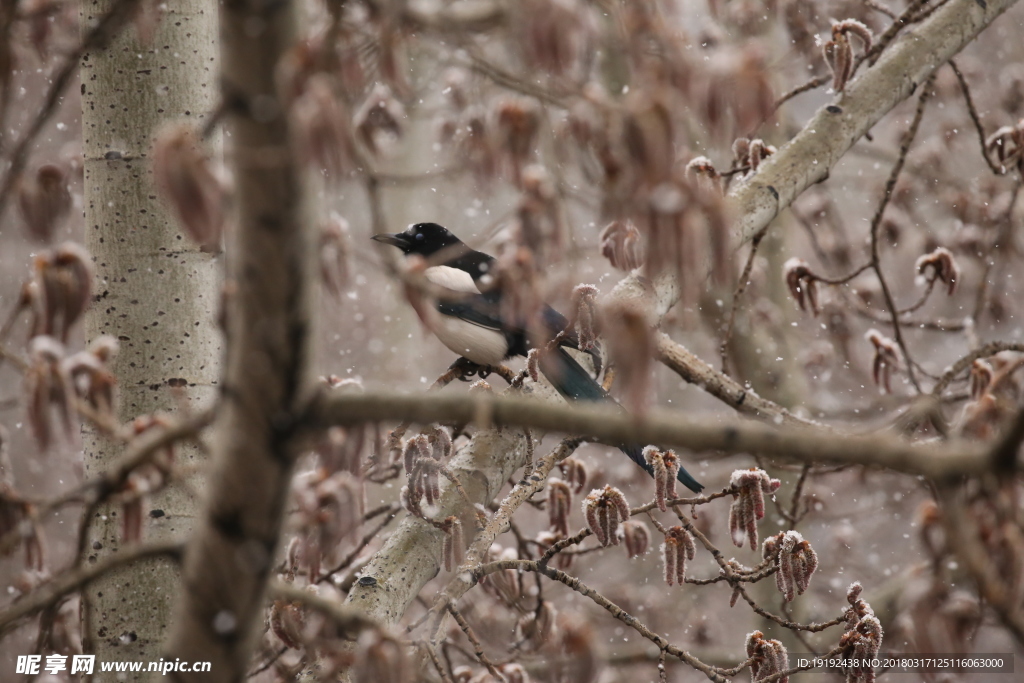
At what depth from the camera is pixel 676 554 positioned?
181cm

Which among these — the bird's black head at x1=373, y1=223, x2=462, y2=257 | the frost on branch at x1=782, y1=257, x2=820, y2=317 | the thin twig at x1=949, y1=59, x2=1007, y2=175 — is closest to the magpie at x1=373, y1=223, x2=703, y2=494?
the bird's black head at x1=373, y1=223, x2=462, y2=257

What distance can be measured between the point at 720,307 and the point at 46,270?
4.08 meters

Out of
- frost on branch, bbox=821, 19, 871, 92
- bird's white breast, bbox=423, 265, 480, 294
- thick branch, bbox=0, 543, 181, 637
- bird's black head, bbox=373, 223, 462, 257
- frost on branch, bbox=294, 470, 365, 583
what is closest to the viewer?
thick branch, bbox=0, 543, 181, 637

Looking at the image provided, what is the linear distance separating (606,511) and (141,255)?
111 centimetres

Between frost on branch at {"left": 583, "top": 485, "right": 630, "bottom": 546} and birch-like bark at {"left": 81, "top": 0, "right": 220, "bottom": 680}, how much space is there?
82 centimetres

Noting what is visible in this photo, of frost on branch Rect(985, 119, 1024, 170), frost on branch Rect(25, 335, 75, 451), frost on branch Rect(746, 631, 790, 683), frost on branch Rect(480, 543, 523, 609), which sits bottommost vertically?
frost on branch Rect(746, 631, 790, 683)

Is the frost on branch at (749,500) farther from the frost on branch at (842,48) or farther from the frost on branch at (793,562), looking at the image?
the frost on branch at (842,48)

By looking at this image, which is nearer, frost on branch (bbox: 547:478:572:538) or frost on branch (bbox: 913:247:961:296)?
frost on branch (bbox: 547:478:572:538)

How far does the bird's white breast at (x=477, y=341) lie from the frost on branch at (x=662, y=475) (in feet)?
5.21

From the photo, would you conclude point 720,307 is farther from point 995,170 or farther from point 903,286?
point 903,286

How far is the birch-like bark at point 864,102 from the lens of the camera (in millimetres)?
2486

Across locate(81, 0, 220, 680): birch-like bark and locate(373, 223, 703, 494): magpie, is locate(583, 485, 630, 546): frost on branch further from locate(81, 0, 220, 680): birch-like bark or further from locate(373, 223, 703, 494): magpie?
locate(373, 223, 703, 494): magpie

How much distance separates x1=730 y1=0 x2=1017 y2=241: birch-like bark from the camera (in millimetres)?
2486

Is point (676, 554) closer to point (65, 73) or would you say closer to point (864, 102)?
point (65, 73)
